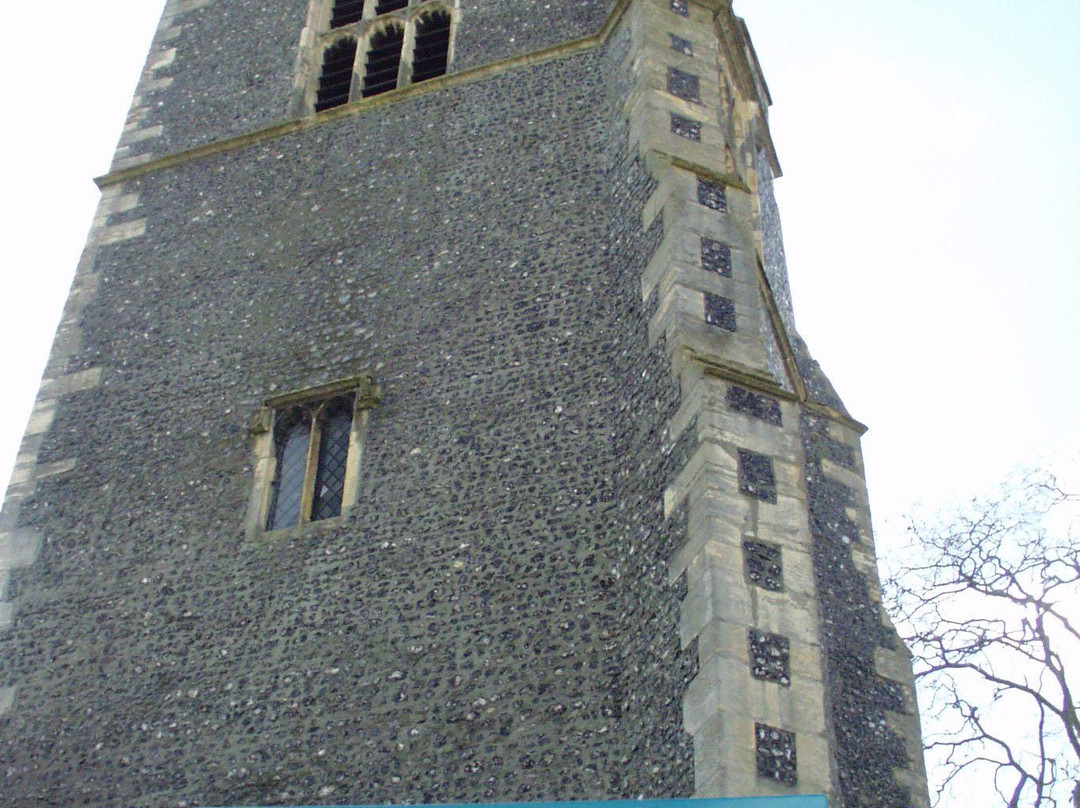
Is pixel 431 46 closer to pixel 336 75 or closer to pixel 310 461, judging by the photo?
pixel 336 75

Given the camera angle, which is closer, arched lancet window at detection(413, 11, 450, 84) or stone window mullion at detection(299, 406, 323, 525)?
stone window mullion at detection(299, 406, 323, 525)

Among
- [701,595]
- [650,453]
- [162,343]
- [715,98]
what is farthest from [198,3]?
[701,595]

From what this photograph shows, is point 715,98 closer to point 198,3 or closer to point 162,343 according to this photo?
point 162,343

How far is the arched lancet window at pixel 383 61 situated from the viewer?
1675 centimetres

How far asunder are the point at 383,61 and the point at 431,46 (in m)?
0.55

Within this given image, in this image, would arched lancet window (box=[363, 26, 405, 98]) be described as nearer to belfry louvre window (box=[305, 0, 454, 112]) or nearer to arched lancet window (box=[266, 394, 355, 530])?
belfry louvre window (box=[305, 0, 454, 112])

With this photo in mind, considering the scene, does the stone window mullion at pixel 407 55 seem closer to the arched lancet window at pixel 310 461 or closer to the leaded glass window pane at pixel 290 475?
A: the arched lancet window at pixel 310 461

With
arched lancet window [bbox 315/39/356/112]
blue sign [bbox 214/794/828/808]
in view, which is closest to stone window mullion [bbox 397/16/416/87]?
arched lancet window [bbox 315/39/356/112]

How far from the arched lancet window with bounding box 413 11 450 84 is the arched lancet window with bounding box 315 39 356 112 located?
0.72 metres

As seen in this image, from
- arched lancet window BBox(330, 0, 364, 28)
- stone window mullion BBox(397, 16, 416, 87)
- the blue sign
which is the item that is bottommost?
the blue sign

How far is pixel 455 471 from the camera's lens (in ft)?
39.7

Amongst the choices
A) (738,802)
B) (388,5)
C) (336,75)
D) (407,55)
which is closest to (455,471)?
(738,802)

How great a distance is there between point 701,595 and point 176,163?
8.72m

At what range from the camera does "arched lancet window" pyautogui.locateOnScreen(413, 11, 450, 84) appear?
1664 centimetres
